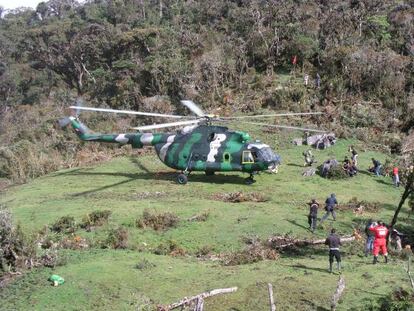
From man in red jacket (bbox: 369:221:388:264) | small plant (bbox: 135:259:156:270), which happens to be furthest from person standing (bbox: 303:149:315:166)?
small plant (bbox: 135:259:156:270)

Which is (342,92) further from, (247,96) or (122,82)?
(122,82)

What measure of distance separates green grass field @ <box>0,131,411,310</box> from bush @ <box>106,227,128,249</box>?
374 mm

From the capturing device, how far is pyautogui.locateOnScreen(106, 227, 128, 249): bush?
20.4 m

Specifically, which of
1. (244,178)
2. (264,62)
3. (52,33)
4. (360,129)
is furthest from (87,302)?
(52,33)

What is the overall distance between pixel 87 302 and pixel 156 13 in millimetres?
67909

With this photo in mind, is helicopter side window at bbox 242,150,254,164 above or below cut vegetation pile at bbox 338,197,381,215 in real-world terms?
above

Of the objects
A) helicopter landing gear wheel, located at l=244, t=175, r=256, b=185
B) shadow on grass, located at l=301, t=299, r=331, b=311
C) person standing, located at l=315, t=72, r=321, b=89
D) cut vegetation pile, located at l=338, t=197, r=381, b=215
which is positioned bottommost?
cut vegetation pile, located at l=338, t=197, r=381, b=215

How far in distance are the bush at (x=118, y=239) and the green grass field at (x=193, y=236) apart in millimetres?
374

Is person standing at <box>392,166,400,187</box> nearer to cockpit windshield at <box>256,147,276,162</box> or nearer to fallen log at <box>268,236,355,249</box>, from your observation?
cockpit windshield at <box>256,147,276,162</box>

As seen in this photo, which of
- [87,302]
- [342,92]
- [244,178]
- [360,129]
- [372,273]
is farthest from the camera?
[342,92]

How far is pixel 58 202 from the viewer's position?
27031 mm

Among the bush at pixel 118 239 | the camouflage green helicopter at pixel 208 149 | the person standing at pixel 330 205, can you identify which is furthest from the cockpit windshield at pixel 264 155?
the bush at pixel 118 239

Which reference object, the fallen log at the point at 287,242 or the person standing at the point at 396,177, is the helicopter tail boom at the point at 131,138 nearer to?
the fallen log at the point at 287,242

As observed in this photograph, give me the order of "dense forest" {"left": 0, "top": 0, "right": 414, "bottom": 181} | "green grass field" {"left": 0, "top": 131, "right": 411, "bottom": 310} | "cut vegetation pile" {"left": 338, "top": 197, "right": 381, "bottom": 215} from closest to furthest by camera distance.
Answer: "green grass field" {"left": 0, "top": 131, "right": 411, "bottom": 310} → "cut vegetation pile" {"left": 338, "top": 197, "right": 381, "bottom": 215} → "dense forest" {"left": 0, "top": 0, "right": 414, "bottom": 181}
